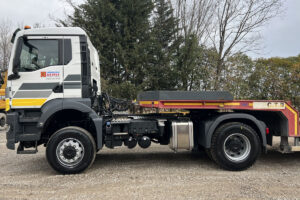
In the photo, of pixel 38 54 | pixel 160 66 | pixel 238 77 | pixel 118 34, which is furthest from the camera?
pixel 160 66

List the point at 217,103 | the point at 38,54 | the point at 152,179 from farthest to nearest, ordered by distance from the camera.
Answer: the point at 217,103, the point at 38,54, the point at 152,179

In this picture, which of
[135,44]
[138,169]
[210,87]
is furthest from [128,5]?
[138,169]

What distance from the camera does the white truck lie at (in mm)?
4707

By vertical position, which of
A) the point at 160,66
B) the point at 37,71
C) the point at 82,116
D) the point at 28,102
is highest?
the point at 160,66

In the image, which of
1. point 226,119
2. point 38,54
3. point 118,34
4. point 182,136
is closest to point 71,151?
point 38,54

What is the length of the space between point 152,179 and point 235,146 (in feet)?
6.39

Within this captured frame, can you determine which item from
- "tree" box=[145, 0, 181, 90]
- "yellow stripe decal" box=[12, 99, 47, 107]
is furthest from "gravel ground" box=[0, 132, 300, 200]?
"tree" box=[145, 0, 181, 90]

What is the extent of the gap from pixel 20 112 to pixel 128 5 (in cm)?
1459

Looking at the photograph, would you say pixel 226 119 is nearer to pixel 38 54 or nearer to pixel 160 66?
pixel 38 54

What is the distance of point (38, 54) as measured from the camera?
4.79 metres

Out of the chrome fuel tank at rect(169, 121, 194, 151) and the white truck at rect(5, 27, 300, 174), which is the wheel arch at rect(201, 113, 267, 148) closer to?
the white truck at rect(5, 27, 300, 174)

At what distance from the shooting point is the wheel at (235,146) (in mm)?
4949

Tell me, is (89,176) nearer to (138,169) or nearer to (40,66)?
(138,169)

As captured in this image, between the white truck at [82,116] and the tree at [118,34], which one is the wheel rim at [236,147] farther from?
the tree at [118,34]
